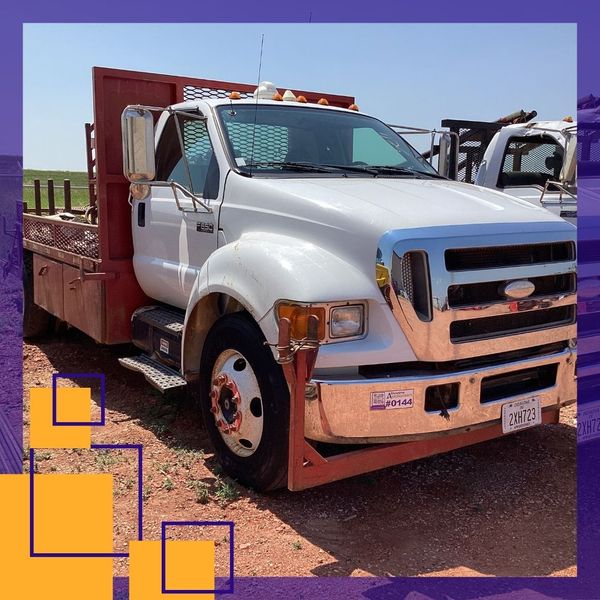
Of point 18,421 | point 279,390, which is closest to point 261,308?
point 279,390

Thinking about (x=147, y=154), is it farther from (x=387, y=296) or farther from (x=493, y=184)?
(x=493, y=184)

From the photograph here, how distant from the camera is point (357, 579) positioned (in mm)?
3287

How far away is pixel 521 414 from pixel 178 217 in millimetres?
2682

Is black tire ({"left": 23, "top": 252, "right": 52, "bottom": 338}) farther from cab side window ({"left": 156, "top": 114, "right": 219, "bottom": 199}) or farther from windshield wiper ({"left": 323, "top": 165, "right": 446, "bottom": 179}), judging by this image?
windshield wiper ({"left": 323, "top": 165, "right": 446, "bottom": 179})

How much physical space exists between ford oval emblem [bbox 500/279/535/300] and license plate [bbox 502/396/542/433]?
578 millimetres

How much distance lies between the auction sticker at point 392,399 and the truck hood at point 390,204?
825 millimetres

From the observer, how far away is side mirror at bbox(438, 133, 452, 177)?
5.74m

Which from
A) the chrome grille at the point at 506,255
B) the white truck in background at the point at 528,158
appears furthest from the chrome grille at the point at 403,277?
the white truck in background at the point at 528,158

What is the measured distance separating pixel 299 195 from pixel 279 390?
1.14 m

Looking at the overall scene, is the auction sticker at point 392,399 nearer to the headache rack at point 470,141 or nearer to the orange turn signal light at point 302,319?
the orange turn signal light at point 302,319

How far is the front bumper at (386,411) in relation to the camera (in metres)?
3.43

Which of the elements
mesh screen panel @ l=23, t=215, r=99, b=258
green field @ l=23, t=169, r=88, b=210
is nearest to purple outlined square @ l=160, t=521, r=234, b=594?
mesh screen panel @ l=23, t=215, r=99, b=258

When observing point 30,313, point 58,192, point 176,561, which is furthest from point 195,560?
point 58,192

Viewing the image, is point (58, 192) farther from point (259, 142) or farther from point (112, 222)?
point (259, 142)
